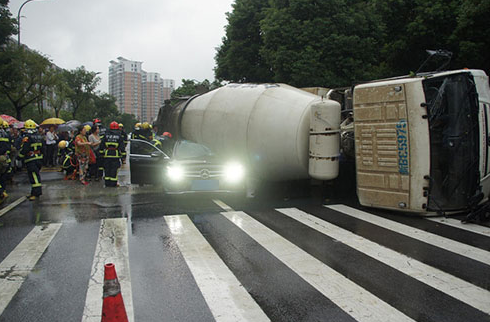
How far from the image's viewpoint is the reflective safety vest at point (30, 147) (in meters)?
10.2

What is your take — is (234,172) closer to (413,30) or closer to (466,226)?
(466,226)

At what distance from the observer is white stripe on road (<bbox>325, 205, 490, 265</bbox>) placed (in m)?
5.59

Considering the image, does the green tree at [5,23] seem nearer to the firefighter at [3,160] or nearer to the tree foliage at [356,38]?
the tree foliage at [356,38]

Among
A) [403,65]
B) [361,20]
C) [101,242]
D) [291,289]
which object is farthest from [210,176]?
[403,65]

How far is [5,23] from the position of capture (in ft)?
88.4

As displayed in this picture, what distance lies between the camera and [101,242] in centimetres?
618

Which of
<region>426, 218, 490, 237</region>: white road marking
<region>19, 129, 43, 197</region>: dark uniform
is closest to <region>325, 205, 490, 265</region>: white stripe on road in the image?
<region>426, 218, 490, 237</region>: white road marking

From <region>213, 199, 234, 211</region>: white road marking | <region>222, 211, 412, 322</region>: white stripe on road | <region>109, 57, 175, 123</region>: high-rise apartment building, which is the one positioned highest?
<region>109, 57, 175, 123</region>: high-rise apartment building

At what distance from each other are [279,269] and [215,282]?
34.5 inches

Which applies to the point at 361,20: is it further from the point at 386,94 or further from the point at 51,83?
the point at 51,83

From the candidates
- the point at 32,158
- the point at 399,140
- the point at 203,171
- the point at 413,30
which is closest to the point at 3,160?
the point at 32,158

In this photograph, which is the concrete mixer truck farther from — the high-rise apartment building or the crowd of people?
the high-rise apartment building

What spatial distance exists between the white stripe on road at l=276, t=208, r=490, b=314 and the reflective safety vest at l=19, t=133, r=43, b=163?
7.31m

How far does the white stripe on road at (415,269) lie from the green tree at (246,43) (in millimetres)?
22548
